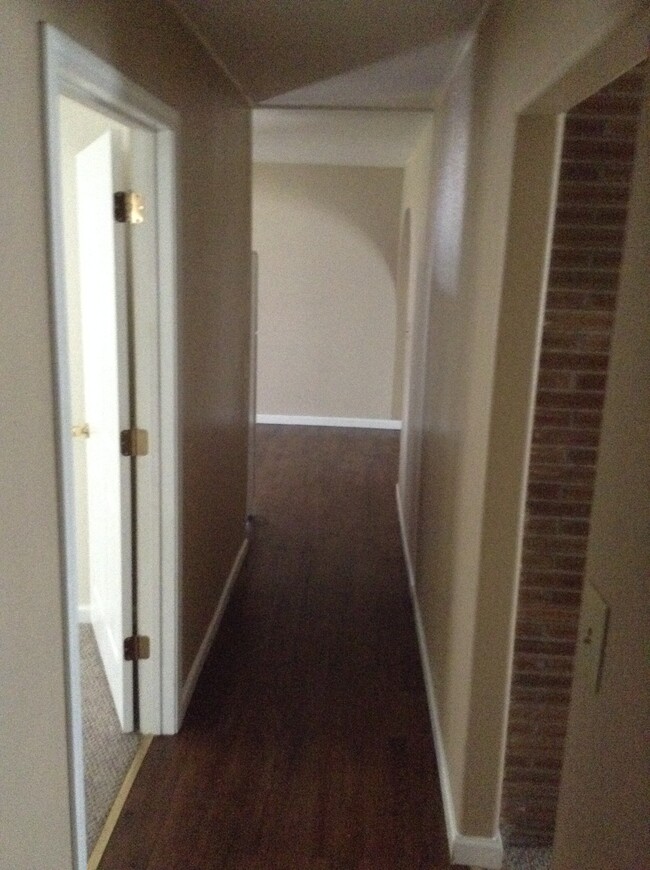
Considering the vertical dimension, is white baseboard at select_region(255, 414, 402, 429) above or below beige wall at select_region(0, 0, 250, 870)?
below

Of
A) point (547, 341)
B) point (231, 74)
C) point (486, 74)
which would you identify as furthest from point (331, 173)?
point (547, 341)

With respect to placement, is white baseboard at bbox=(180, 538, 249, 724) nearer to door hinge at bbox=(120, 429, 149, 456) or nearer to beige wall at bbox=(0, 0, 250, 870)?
door hinge at bbox=(120, 429, 149, 456)

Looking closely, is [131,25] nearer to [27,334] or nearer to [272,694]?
[27,334]

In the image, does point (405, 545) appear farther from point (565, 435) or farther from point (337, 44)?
point (337, 44)

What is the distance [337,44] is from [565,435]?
1.65 m

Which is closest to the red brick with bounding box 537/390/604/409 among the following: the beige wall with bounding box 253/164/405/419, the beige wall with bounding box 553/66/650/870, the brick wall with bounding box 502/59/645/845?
the brick wall with bounding box 502/59/645/845

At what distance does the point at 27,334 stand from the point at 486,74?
5.06 feet

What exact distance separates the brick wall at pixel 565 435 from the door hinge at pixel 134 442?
1214 millimetres

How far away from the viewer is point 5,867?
1.35 metres

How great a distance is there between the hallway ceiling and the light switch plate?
180 cm

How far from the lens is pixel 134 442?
240 centimetres

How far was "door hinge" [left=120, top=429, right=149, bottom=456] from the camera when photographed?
2.39 m

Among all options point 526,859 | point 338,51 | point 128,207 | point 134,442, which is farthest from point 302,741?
point 338,51

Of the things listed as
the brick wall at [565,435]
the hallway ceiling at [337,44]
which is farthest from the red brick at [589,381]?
the hallway ceiling at [337,44]
